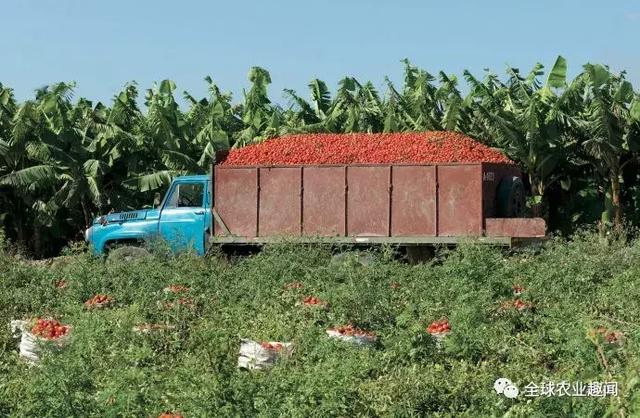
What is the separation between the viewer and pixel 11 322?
1170 centimetres

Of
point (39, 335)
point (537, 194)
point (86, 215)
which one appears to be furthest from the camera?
point (86, 215)

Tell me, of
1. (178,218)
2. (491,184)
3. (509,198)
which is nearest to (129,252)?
(178,218)

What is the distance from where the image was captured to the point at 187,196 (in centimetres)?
2028

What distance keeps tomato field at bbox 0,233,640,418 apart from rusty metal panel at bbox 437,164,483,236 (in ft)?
6.91

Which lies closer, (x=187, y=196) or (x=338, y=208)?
(x=338, y=208)

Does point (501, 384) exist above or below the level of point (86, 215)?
below

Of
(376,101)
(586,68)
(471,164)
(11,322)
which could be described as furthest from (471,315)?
(376,101)

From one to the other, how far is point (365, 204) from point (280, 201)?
5.47 feet

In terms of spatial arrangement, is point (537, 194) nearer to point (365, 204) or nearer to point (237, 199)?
point (365, 204)

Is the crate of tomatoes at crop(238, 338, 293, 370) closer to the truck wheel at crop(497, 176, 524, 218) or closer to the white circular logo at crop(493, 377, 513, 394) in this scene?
the white circular logo at crop(493, 377, 513, 394)

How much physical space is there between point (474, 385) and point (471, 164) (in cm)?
1063

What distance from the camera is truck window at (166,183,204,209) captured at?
66.1 feet

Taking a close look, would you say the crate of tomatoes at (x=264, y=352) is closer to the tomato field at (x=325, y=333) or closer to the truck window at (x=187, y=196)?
the tomato field at (x=325, y=333)

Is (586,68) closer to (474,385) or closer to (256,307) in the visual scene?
(256,307)
